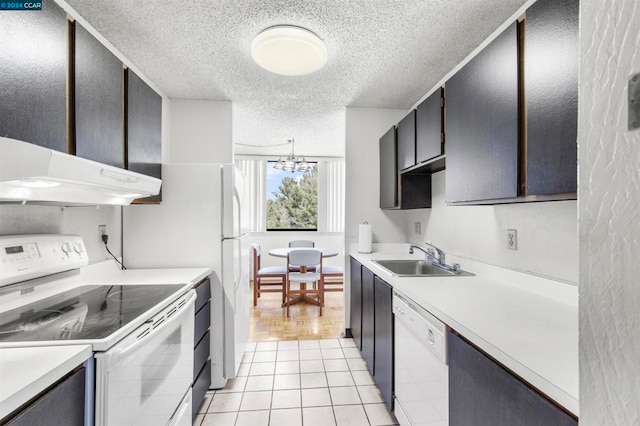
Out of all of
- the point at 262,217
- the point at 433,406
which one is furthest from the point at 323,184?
the point at 433,406

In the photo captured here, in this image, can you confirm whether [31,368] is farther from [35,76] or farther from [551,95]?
[551,95]

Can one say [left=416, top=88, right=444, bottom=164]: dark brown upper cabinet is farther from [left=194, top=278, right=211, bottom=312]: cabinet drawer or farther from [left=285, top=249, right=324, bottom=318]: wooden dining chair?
[left=285, top=249, right=324, bottom=318]: wooden dining chair

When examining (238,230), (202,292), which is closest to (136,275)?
(202,292)

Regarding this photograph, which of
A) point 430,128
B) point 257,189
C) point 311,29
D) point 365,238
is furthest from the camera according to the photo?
point 257,189

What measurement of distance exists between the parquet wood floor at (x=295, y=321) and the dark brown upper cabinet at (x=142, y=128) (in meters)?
1.84

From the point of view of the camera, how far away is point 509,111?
47.8 inches

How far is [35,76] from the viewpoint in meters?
1.08

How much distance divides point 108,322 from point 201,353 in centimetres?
99

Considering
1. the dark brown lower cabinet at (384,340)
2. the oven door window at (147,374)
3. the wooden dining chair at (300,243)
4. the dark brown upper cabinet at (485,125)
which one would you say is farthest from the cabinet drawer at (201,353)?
the wooden dining chair at (300,243)

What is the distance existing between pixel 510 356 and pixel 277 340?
8.22ft

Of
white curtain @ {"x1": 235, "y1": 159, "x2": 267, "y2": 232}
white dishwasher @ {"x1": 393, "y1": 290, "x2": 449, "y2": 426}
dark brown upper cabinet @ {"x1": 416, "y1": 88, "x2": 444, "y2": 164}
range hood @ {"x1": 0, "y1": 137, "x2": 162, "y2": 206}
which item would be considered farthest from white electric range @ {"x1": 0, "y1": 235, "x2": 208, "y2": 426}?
white curtain @ {"x1": 235, "y1": 159, "x2": 267, "y2": 232}

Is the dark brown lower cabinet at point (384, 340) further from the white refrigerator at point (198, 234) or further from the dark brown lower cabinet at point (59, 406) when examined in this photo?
the dark brown lower cabinet at point (59, 406)

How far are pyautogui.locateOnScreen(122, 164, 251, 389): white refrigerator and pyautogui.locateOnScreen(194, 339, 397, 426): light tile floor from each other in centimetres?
23

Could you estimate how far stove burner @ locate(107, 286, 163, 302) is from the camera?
4.61ft
